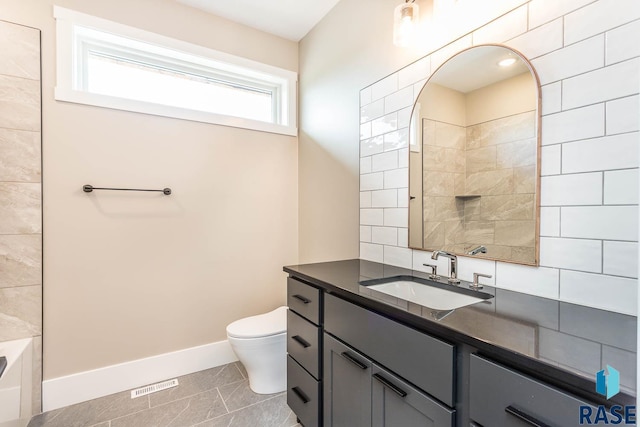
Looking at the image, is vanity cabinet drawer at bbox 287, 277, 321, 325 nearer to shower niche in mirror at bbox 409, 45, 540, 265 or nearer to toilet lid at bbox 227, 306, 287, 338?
toilet lid at bbox 227, 306, 287, 338

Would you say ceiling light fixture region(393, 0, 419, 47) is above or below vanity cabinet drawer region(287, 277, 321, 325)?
above

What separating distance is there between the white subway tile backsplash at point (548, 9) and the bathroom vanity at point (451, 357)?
99 centimetres

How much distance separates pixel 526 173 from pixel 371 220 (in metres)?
0.88

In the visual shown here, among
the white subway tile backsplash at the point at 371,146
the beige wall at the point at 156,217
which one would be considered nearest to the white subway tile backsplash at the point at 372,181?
the white subway tile backsplash at the point at 371,146

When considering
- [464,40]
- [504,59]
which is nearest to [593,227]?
[504,59]

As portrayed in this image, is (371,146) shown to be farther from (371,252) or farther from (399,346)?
(399,346)

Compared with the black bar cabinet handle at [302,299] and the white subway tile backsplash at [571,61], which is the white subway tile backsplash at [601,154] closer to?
the white subway tile backsplash at [571,61]

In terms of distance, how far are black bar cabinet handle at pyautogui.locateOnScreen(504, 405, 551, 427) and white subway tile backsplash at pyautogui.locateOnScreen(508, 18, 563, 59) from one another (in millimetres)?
1146

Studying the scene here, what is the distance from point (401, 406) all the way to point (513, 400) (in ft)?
1.24

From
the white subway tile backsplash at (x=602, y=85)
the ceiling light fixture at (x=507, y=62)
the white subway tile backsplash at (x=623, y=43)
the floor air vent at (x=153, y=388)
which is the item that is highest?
the ceiling light fixture at (x=507, y=62)

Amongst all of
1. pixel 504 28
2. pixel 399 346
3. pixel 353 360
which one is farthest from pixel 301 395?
pixel 504 28

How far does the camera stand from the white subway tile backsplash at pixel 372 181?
1.80 metres

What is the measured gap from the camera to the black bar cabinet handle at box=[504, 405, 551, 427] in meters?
0.63

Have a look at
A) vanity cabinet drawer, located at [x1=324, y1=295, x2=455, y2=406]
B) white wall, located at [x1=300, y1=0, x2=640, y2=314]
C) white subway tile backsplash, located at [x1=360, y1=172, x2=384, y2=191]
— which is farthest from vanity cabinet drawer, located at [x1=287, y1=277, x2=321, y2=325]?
white subway tile backsplash, located at [x1=360, y1=172, x2=384, y2=191]
